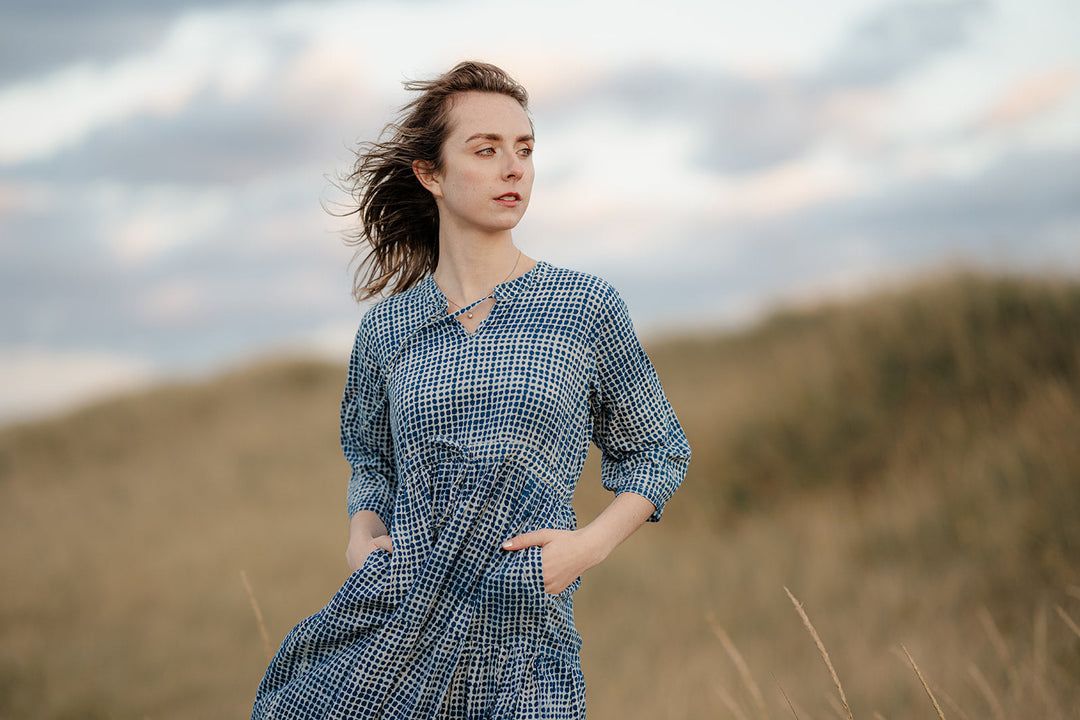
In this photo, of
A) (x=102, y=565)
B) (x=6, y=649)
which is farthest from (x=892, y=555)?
(x=102, y=565)

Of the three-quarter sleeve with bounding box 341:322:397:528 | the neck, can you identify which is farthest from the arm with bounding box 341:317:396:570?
the neck

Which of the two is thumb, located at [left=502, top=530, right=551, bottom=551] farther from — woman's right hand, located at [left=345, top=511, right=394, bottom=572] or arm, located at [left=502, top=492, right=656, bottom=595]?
woman's right hand, located at [left=345, top=511, right=394, bottom=572]

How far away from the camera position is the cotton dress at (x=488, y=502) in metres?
2.66

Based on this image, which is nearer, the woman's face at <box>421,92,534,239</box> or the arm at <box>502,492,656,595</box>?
the arm at <box>502,492,656,595</box>

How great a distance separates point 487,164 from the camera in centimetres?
289

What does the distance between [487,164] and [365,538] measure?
126cm

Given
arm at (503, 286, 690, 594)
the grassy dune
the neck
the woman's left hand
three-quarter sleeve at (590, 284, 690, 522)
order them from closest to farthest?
the woman's left hand → arm at (503, 286, 690, 594) → three-quarter sleeve at (590, 284, 690, 522) → the neck → the grassy dune

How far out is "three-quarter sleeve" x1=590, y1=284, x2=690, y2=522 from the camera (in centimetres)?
288

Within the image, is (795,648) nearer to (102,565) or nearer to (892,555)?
(892,555)

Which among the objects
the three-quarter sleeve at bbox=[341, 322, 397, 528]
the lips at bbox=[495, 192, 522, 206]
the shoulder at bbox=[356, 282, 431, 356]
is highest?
the lips at bbox=[495, 192, 522, 206]

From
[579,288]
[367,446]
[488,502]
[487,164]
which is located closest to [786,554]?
[367,446]

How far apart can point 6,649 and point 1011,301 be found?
12.8m

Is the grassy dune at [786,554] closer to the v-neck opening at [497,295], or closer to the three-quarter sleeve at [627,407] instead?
the three-quarter sleeve at [627,407]

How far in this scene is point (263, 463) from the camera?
62.5 ft
